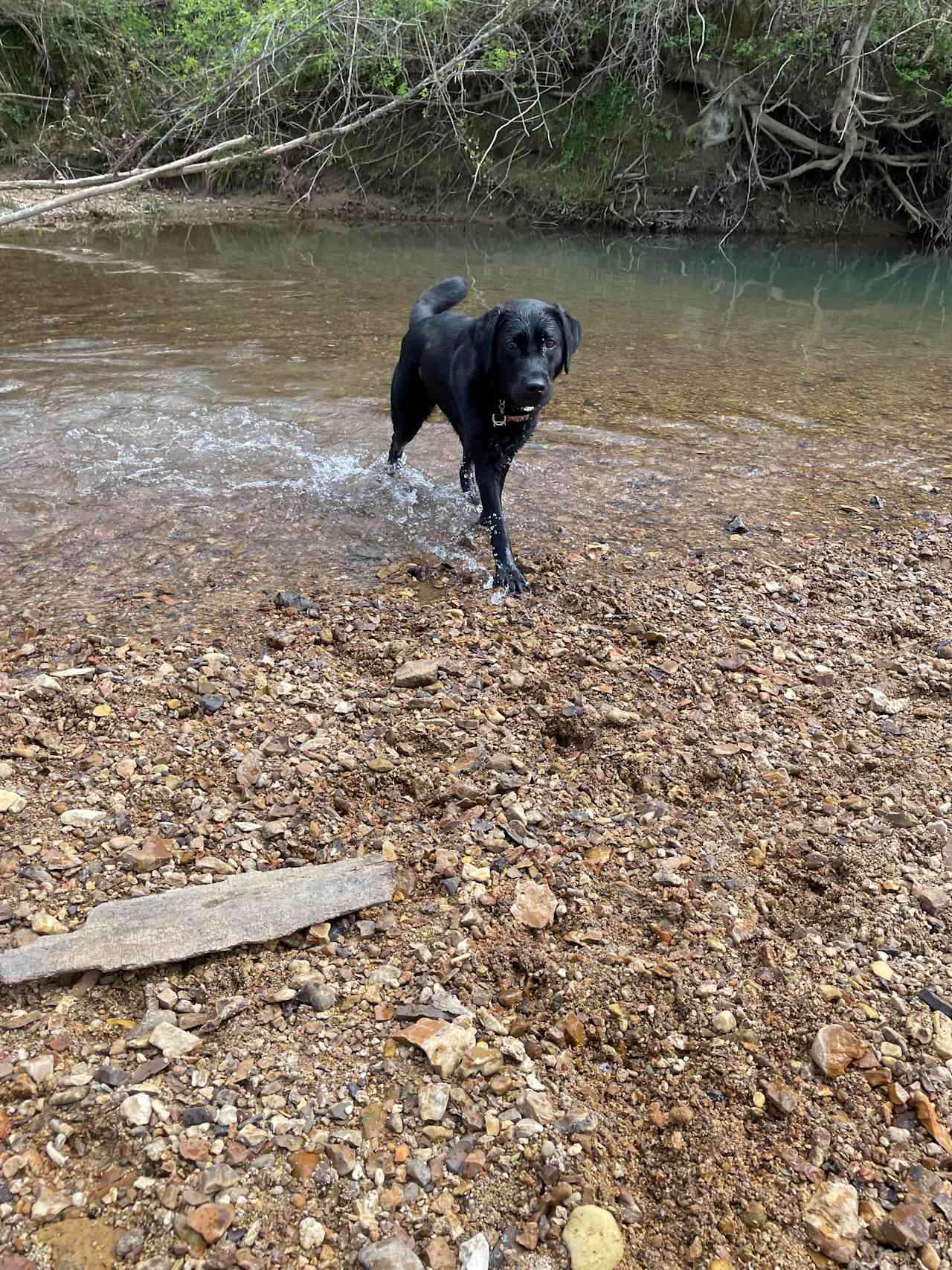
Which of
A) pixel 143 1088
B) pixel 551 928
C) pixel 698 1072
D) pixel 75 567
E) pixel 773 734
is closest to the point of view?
pixel 143 1088

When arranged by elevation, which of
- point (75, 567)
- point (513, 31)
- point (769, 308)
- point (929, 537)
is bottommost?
point (75, 567)

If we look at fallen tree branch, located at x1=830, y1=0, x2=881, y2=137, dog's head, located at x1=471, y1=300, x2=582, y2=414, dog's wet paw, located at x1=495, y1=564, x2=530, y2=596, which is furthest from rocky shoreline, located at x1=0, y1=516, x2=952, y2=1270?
fallen tree branch, located at x1=830, y1=0, x2=881, y2=137

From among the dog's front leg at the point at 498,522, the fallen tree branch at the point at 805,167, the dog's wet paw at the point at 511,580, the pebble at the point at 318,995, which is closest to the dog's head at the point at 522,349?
the dog's front leg at the point at 498,522

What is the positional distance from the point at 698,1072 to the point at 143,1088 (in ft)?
3.67

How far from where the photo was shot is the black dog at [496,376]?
141 inches

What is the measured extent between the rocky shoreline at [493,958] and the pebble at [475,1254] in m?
0.02

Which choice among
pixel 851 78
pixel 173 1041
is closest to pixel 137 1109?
pixel 173 1041

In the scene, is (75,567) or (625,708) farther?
(75,567)

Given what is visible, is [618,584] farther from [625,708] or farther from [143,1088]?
[143,1088]

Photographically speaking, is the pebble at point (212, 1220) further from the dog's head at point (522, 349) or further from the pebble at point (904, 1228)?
the dog's head at point (522, 349)

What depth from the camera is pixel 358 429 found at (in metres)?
5.69

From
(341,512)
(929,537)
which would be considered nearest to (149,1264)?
(341,512)

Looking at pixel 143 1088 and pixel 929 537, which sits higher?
pixel 929 537

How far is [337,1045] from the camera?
1698 millimetres
